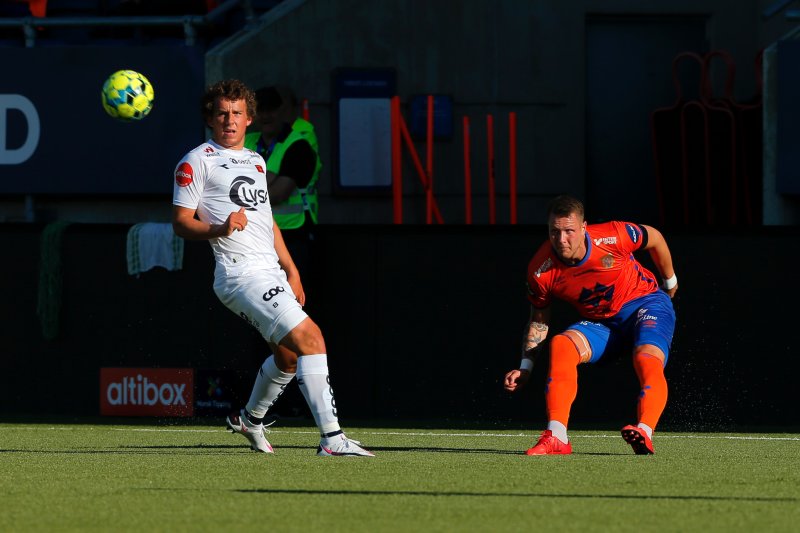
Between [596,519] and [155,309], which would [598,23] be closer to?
[155,309]

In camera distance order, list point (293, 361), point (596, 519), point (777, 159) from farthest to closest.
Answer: point (777, 159) → point (293, 361) → point (596, 519)

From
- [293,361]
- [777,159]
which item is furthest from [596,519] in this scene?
[777,159]

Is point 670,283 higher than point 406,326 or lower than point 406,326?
higher

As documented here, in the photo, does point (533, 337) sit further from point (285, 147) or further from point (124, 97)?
point (124, 97)

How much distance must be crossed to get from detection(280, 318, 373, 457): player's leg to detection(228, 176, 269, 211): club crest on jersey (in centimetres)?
67

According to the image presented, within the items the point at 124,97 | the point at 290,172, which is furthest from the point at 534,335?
the point at 124,97

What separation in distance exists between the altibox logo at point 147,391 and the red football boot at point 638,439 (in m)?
4.05

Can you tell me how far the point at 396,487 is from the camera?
5840 millimetres

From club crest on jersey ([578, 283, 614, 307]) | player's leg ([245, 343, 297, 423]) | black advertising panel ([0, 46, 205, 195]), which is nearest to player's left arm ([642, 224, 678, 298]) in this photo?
club crest on jersey ([578, 283, 614, 307])

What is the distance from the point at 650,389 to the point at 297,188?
3596 mm

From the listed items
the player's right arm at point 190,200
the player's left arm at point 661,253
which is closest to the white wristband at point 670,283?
the player's left arm at point 661,253

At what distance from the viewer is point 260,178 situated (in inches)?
299

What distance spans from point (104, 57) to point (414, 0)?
2879 millimetres

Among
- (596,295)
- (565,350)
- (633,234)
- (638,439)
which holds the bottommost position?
(638,439)
